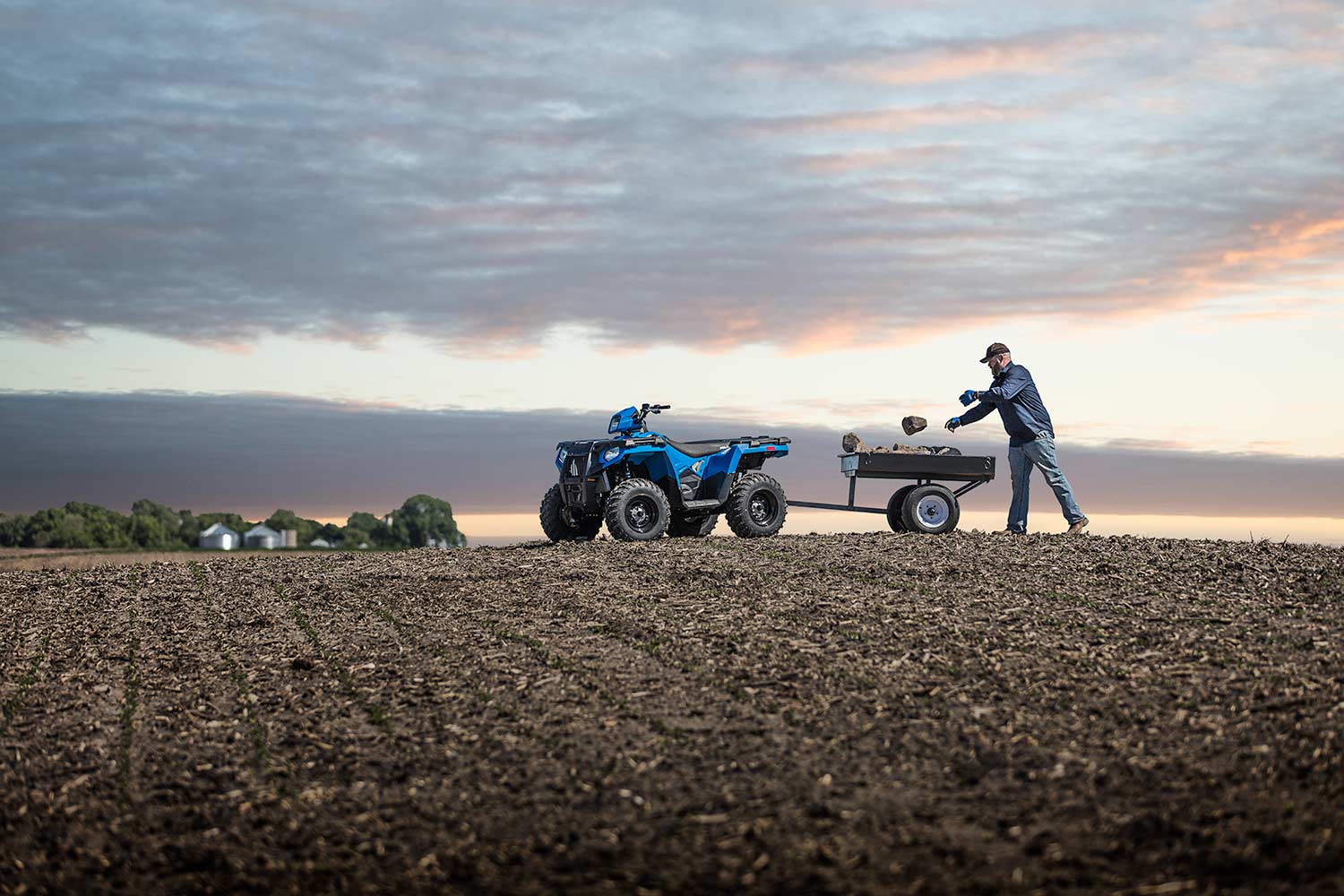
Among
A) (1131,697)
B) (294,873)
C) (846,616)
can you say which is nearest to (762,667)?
(846,616)

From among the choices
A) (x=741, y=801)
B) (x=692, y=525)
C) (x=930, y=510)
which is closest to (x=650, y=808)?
(x=741, y=801)

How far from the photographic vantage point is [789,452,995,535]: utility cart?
560 inches

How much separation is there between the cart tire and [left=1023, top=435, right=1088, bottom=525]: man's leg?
44.7 inches

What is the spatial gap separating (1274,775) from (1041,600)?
3.88 meters

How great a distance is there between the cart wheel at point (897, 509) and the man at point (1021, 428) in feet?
4.13

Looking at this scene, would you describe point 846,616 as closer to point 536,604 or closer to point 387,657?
point 536,604

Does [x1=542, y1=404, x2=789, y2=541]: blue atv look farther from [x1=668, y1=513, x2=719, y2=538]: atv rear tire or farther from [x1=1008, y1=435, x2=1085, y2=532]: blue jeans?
[x1=1008, y1=435, x2=1085, y2=532]: blue jeans

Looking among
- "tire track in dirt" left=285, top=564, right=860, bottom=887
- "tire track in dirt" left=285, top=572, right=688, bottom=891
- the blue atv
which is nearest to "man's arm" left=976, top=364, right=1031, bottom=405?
the blue atv

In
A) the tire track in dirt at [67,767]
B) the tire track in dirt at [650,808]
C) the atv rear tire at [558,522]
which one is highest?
the atv rear tire at [558,522]

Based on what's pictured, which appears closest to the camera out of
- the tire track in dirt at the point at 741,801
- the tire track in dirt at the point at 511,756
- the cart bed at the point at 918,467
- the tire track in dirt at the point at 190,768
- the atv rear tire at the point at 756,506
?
the tire track in dirt at the point at 741,801

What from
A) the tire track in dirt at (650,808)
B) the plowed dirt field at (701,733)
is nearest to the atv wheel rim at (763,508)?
the plowed dirt field at (701,733)

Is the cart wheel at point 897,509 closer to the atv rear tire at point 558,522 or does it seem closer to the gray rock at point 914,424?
the gray rock at point 914,424

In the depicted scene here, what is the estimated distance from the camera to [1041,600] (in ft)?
31.3

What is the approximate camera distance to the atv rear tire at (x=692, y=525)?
1464 centimetres
